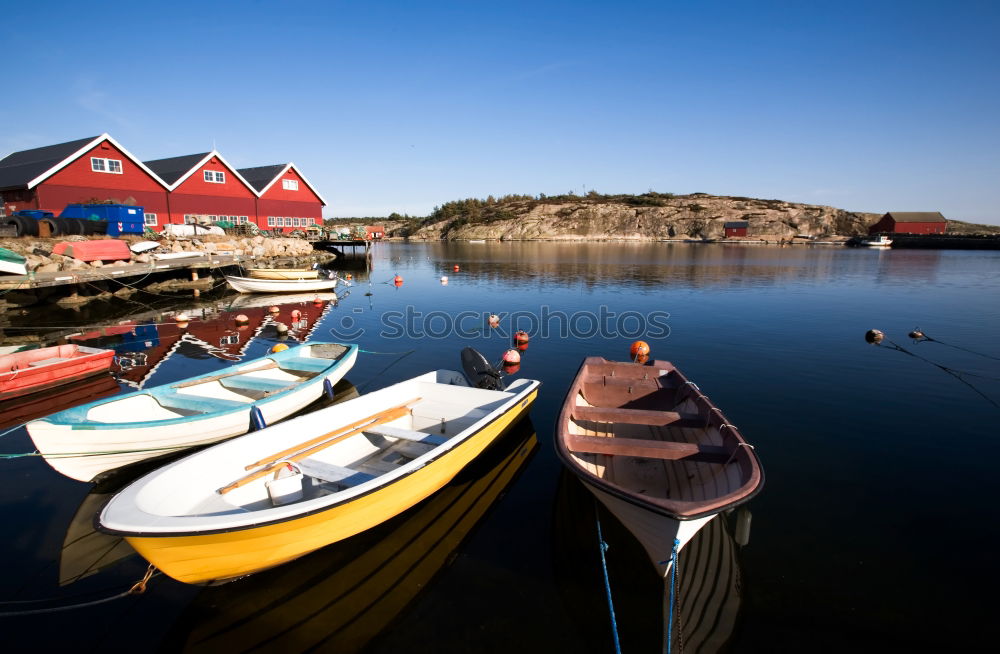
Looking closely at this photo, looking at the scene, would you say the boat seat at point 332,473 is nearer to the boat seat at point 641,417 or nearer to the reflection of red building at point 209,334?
the boat seat at point 641,417

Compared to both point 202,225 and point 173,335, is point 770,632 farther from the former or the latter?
point 202,225

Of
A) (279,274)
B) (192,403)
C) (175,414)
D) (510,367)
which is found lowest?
(510,367)

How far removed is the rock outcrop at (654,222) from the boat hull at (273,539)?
9597 cm

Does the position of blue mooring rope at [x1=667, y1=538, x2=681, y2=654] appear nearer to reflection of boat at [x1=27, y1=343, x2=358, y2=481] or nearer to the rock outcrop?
reflection of boat at [x1=27, y1=343, x2=358, y2=481]

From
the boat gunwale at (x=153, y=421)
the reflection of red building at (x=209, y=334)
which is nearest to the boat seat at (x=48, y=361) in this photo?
the reflection of red building at (x=209, y=334)

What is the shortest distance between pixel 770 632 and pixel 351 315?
22.4 meters

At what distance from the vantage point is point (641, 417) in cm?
797

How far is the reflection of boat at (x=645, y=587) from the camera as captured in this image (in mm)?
5293

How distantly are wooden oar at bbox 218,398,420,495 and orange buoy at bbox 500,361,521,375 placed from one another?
20.0 ft

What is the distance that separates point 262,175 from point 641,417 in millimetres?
57155

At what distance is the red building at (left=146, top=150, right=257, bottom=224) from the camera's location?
44375 millimetres

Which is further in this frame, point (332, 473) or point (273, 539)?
point (332, 473)

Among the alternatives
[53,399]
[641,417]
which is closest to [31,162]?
[53,399]

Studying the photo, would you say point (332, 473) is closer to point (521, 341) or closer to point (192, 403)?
point (192, 403)
